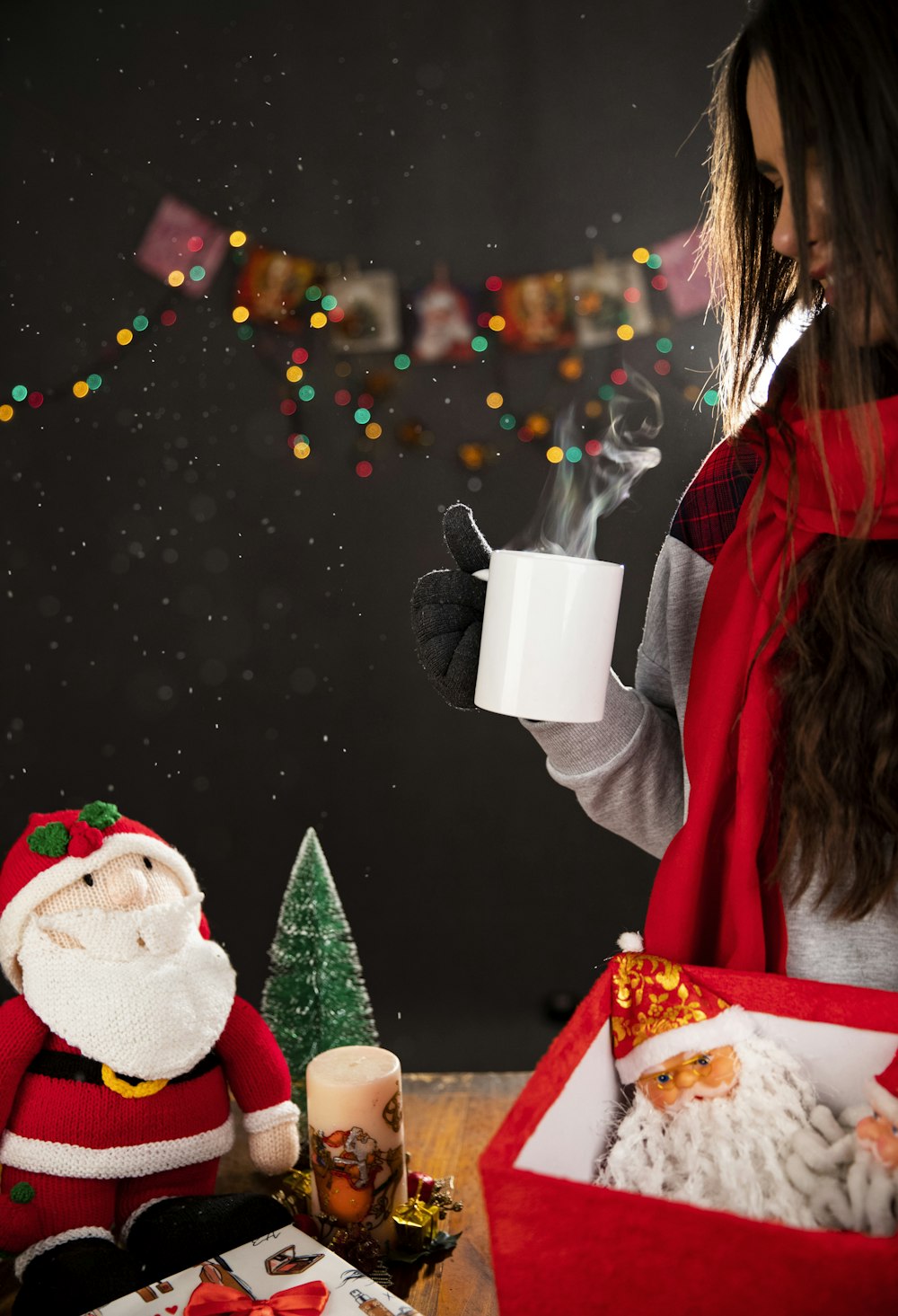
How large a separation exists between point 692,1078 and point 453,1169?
324mm

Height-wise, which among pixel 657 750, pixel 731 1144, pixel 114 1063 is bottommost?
pixel 114 1063

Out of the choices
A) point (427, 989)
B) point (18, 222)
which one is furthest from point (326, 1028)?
point (18, 222)

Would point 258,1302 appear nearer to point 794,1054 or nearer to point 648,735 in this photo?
point 794,1054

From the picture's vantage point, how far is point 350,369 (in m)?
1.98

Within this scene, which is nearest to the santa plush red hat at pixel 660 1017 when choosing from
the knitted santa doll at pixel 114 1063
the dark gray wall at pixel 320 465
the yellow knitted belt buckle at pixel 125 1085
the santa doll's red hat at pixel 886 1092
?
the santa doll's red hat at pixel 886 1092

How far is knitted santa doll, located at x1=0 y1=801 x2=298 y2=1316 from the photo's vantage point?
0.95 metres

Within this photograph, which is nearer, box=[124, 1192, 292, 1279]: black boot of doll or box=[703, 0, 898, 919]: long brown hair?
box=[703, 0, 898, 919]: long brown hair

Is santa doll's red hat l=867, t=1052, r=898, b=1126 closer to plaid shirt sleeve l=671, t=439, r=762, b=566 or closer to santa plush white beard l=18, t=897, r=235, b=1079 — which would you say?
plaid shirt sleeve l=671, t=439, r=762, b=566

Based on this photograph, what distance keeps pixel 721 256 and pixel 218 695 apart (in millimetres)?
1287

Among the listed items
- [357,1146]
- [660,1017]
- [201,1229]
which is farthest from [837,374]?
[201,1229]

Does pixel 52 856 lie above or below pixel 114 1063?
above

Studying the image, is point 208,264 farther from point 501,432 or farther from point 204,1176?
point 204,1176

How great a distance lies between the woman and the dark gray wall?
1.01 metres

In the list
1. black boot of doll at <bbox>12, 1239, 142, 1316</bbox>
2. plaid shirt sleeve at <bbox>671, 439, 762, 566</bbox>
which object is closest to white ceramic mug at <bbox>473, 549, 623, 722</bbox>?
plaid shirt sleeve at <bbox>671, 439, 762, 566</bbox>
